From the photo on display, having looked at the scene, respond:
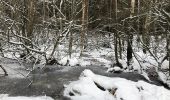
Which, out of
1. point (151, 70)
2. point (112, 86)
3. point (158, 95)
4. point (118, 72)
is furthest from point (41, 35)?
point (158, 95)

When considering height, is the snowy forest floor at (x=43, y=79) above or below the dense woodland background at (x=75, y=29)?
below

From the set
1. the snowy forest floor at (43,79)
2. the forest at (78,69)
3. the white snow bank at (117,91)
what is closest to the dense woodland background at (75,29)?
the forest at (78,69)

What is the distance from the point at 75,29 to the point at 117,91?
11.4 m

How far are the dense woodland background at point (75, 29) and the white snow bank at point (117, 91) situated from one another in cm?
318

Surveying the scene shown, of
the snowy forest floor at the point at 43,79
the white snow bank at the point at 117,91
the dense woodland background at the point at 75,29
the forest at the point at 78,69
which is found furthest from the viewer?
the dense woodland background at the point at 75,29

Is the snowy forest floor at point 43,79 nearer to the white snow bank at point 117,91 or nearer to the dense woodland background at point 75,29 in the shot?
the white snow bank at point 117,91

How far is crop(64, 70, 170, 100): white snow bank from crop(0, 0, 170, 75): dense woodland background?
318cm

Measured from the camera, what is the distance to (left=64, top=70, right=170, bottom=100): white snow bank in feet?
30.6

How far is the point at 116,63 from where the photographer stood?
51.8 feet

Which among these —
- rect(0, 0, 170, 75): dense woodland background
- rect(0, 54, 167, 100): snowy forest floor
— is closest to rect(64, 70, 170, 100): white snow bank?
rect(0, 54, 167, 100): snowy forest floor

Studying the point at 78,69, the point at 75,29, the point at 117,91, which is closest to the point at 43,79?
the point at 78,69

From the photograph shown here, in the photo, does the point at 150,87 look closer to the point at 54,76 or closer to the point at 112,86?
the point at 112,86

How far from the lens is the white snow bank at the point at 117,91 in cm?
931

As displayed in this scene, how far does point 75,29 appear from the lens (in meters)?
20.6
